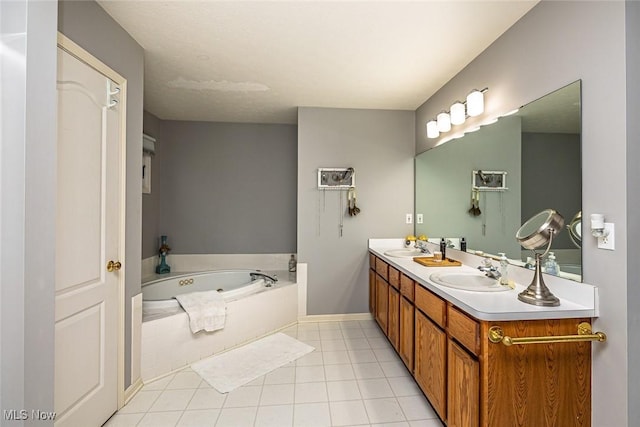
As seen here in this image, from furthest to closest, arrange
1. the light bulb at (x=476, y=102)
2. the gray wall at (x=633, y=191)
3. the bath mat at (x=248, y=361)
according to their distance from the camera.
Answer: the bath mat at (x=248, y=361) → the light bulb at (x=476, y=102) → the gray wall at (x=633, y=191)

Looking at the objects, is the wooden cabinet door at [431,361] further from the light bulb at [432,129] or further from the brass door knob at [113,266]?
the brass door knob at [113,266]

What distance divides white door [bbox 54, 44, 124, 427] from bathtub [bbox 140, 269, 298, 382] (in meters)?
0.38

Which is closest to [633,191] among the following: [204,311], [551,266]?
[551,266]

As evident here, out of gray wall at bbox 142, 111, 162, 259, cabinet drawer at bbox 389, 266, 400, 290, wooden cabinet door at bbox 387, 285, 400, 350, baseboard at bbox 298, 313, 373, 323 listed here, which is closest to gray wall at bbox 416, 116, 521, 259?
cabinet drawer at bbox 389, 266, 400, 290

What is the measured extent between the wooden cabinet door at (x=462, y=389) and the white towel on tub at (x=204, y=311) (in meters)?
1.85

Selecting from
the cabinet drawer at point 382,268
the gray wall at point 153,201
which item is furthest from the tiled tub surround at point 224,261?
the cabinet drawer at point 382,268

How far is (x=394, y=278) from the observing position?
2.43 metres

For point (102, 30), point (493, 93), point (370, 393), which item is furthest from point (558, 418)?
point (102, 30)

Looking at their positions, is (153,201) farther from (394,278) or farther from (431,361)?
(431,361)

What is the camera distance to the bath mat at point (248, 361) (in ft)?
7.07

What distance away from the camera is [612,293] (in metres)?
1.19

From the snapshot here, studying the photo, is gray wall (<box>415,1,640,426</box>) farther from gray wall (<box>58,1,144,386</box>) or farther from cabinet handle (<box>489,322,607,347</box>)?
gray wall (<box>58,1,144,386</box>)

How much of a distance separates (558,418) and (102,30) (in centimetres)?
309

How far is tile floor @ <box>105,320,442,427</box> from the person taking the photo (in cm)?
173
